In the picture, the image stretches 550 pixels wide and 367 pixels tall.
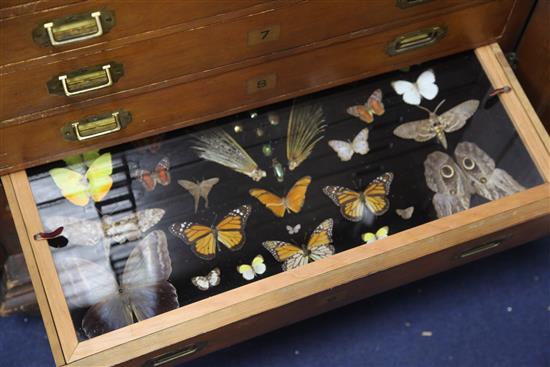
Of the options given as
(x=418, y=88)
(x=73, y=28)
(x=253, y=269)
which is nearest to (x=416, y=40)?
(x=418, y=88)

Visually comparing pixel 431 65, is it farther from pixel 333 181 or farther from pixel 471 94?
pixel 333 181

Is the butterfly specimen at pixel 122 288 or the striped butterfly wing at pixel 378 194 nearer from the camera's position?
the butterfly specimen at pixel 122 288

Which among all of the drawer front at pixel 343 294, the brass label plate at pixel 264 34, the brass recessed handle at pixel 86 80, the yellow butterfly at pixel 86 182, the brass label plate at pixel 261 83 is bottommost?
the drawer front at pixel 343 294

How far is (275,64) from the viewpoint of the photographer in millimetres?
1141

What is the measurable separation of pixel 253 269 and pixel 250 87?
287mm

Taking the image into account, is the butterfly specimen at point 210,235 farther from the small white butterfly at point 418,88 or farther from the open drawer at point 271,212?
the small white butterfly at point 418,88

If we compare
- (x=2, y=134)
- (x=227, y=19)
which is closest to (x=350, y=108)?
(x=227, y=19)

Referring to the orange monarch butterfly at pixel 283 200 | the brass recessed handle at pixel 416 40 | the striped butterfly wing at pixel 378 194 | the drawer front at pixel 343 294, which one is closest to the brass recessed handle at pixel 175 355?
the drawer front at pixel 343 294

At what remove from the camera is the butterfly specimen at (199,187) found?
1.14m

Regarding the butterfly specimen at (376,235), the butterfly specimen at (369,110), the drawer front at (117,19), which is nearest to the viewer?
the drawer front at (117,19)

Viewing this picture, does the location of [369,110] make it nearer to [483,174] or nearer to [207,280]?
[483,174]

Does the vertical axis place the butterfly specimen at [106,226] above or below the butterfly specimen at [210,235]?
above

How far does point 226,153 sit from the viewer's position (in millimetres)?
1180

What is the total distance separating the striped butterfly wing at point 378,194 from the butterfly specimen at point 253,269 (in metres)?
0.19
